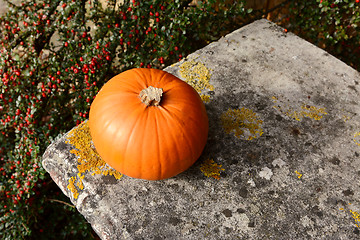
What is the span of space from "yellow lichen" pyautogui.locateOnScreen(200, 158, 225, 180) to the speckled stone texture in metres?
0.01

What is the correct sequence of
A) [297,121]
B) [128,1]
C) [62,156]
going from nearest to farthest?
1. [62,156]
2. [297,121]
3. [128,1]

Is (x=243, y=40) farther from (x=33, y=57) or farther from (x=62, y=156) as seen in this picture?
(x=33, y=57)

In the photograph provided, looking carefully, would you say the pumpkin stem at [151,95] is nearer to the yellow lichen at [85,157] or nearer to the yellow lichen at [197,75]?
the yellow lichen at [85,157]

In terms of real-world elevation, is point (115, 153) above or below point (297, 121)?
above

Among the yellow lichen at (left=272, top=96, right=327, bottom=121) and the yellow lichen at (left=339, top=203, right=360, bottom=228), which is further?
the yellow lichen at (left=272, top=96, right=327, bottom=121)

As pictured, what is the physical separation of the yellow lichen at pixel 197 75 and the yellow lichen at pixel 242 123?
6.2 inches

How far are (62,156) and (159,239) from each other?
615 mm

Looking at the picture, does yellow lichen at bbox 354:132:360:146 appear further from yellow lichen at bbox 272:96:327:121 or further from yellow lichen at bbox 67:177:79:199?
yellow lichen at bbox 67:177:79:199

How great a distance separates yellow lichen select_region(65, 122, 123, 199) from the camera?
145cm

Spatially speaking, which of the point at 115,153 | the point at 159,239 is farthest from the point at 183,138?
the point at 159,239

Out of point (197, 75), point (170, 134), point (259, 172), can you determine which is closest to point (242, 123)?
point (259, 172)

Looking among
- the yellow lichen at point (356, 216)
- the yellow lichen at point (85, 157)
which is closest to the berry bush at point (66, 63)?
the yellow lichen at point (85, 157)

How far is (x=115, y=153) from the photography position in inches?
51.0

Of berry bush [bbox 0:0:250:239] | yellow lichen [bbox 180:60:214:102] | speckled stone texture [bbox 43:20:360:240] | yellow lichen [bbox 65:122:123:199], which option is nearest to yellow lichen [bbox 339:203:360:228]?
speckled stone texture [bbox 43:20:360:240]
